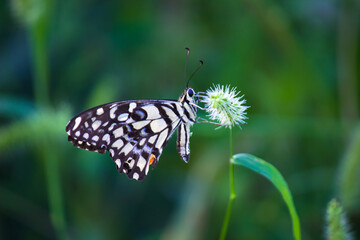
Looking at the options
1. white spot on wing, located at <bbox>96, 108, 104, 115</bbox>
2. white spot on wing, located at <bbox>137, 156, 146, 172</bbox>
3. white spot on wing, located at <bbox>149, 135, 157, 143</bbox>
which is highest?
white spot on wing, located at <bbox>96, 108, 104, 115</bbox>

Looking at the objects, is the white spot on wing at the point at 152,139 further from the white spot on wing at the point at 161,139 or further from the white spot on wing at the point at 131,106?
the white spot on wing at the point at 131,106

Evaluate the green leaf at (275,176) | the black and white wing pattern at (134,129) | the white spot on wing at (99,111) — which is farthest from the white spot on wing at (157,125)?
the green leaf at (275,176)

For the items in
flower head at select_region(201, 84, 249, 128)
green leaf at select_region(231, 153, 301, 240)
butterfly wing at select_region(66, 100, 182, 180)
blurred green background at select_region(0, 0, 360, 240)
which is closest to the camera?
green leaf at select_region(231, 153, 301, 240)

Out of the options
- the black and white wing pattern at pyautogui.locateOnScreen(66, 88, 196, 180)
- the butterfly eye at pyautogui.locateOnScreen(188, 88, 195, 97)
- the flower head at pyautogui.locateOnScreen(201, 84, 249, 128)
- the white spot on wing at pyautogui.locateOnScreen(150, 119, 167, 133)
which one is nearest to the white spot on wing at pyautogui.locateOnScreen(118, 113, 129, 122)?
the black and white wing pattern at pyautogui.locateOnScreen(66, 88, 196, 180)

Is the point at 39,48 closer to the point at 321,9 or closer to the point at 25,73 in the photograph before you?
the point at 25,73

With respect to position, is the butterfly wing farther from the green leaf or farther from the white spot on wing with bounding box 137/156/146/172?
the green leaf

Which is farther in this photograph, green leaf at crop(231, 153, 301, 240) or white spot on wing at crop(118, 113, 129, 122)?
white spot on wing at crop(118, 113, 129, 122)

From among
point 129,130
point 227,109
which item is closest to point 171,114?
point 129,130

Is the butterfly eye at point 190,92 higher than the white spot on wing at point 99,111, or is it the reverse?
the butterfly eye at point 190,92

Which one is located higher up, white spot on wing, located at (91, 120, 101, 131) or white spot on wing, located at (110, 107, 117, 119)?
white spot on wing, located at (110, 107, 117, 119)
